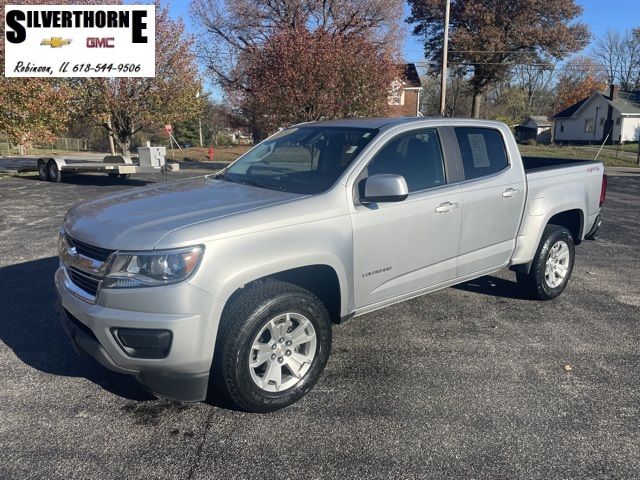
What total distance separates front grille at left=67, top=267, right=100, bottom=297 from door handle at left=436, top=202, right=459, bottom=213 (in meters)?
2.51

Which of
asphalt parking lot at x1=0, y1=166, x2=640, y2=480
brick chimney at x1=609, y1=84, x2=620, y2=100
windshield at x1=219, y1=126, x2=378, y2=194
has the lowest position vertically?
asphalt parking lot at x1=0, y1=166, x2=640, y2=480

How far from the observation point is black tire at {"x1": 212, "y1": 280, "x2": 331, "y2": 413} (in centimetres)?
304

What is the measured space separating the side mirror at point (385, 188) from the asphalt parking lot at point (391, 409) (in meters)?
1.31

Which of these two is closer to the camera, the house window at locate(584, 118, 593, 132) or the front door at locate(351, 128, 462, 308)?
the front door at locate(351, 128, 462, 308)

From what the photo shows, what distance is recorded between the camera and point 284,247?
3.21m

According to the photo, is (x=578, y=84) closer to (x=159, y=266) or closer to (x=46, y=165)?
(x=46, y=165)

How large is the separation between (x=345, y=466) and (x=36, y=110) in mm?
18353

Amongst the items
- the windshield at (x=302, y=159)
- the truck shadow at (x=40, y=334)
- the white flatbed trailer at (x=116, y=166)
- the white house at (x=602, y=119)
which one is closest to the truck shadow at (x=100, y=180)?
the white flatbed trailer at (x=116, y=166)

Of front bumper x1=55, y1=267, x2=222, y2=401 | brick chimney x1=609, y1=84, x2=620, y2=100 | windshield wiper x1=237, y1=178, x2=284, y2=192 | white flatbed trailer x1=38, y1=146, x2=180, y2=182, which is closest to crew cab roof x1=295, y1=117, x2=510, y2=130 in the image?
windshield wiper x1=237, y1=178, x2=284, y2=192

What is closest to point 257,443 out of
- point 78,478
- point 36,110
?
point 78,478

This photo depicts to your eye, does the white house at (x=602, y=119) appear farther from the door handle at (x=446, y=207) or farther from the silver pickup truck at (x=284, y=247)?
the door handle at (x=446, y=207)

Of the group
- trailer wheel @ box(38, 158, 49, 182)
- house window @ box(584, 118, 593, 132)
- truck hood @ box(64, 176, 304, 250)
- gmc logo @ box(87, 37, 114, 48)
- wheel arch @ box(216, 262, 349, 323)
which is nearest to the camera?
truck hood @ box(64, 176, 304, 250)

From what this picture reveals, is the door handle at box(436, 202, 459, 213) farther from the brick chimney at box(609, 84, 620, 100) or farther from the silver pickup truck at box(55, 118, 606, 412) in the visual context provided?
the brick chimney at box(609, 84, 620, 100)

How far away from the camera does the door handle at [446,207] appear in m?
4.10
